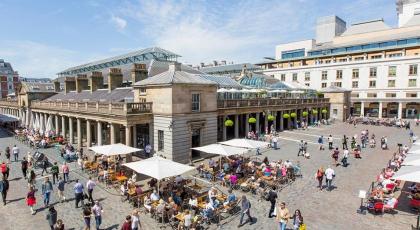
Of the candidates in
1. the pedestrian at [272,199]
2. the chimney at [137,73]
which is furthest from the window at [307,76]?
the pedestrian at [272,199]

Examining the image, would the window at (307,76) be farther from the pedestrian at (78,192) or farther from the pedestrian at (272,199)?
the pedestrian at (78,192)

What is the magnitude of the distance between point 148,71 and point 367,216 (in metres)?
29.1

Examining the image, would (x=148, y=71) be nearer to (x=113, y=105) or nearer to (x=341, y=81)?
(x=113, y=105)

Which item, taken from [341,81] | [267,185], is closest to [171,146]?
[267,185]

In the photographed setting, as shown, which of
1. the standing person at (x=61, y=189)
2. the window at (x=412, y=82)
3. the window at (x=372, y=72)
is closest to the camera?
the standing person at (x=61, y=189)

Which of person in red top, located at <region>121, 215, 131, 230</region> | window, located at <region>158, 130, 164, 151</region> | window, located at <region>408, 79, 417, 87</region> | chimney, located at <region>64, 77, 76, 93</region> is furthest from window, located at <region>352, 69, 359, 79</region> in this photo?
person in red top, located at <region>121, 215, 131, 230</region>

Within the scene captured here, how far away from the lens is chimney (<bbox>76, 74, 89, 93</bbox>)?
41438mm

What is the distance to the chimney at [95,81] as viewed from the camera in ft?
124

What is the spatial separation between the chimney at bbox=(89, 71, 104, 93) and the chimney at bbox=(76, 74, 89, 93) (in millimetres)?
4638

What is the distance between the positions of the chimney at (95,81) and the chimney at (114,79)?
5.44 metres

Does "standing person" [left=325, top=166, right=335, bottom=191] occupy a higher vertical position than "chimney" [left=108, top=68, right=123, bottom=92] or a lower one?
lower

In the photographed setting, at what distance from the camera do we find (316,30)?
Result: 108 meters

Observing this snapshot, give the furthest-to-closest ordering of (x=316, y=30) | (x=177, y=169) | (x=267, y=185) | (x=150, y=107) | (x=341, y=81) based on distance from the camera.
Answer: (x=316, y=30) → (x=341, y=81) → (x=150, y=107) → (x=267, y=185) → (x=177, y=169)

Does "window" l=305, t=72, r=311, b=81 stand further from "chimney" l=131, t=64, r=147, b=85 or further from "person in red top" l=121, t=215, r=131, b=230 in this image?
"person in red top" l=121, t=215, r=131, b=230
